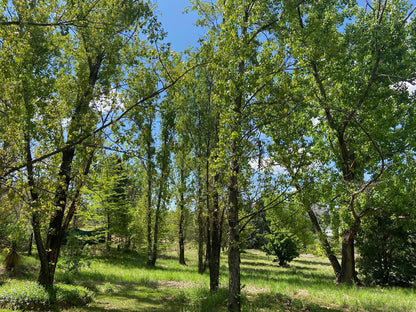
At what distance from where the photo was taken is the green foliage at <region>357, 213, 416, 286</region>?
47.4ft

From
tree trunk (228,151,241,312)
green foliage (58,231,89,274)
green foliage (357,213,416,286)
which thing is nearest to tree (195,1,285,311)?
tree trunk (228,151,241,312)

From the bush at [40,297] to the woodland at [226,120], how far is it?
0.14 meters

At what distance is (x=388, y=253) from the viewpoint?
14828mm

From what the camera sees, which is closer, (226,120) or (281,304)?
(226,120)

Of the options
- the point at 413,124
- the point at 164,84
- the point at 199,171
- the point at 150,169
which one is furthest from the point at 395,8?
the point at 150,169

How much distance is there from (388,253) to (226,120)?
13.5 m

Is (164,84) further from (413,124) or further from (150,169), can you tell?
(413,124)

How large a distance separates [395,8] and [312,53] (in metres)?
8.05

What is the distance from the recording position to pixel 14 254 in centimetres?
1224

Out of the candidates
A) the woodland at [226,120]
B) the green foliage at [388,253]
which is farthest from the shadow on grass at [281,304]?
the green foliage at [388,253]

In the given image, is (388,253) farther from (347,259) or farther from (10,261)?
(10,261)

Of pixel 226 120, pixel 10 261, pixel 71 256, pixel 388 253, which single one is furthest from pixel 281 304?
pixel 10 261

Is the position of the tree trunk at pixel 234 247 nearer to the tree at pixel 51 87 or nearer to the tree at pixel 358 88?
the tree at pixel 51 87

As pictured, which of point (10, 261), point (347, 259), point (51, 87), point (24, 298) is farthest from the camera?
point (347, 259)
